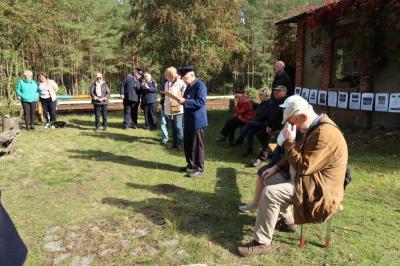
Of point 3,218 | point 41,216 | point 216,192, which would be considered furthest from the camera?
point 216,192

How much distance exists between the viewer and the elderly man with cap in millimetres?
3377

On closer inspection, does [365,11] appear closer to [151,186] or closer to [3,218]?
[151,186]

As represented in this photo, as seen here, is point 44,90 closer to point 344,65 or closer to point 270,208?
point 344,65

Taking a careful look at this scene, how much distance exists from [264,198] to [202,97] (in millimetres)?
2747

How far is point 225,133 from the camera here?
9258 millimetres

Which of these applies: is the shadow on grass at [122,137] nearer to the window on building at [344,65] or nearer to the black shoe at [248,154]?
the black shoe at [248,154]

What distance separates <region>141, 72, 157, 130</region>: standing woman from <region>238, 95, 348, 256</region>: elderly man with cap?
7.49 m

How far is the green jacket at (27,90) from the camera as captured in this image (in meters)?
10.5

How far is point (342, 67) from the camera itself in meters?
11.2

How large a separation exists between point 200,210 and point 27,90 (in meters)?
7.66

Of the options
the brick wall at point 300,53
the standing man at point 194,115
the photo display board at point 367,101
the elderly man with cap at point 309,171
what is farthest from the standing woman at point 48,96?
the elderly man with cap at point 309,171

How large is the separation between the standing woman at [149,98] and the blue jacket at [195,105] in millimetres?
A: 4625

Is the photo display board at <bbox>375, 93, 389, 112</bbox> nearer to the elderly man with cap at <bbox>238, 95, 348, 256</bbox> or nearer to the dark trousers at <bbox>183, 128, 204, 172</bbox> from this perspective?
the dark trousers at <bbox>183, 128, 204, 172</bbox>

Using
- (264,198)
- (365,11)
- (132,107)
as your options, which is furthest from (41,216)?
(365,11)
